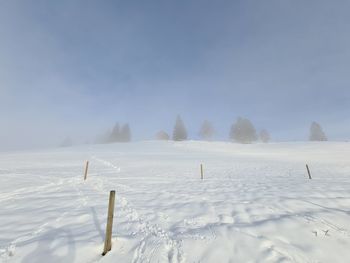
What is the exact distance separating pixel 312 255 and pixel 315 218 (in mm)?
1771

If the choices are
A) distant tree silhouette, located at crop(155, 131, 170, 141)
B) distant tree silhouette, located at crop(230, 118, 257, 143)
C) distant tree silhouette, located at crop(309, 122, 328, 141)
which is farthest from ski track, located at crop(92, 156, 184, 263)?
distant tree silhouette, located at crop(155, 131, 170, 141)

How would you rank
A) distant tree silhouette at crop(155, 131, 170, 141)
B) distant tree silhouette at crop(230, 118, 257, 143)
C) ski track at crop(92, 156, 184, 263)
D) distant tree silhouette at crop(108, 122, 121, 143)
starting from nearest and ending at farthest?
1. ski track at crop(92, 156, 184, 263)
2. distant tree silhouette at crop(230, 118, 257, 143)
3. distant tree silhouette at crop(108, 122, 121, 143)
4. distant tree silhouette at crop(155, 131, 170, 141)

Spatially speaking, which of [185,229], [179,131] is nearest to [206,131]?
[179,131]

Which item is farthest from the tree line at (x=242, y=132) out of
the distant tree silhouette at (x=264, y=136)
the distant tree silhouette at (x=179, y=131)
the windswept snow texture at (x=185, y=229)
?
the windswept snow texture at (x=185, y=229)

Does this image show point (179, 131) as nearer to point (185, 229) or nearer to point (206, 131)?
point (206, 131)

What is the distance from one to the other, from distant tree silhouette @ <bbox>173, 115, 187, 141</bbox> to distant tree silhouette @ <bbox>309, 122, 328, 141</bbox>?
45.4 metres

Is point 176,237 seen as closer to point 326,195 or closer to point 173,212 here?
point 173,212

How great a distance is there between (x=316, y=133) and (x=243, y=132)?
25.4 m

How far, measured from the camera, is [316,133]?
6322 centimetres

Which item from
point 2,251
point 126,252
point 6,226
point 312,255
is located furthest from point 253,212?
point 6,226

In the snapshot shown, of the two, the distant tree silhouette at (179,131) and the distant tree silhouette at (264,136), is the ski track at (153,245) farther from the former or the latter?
the distant tree silhouette at (264,136)

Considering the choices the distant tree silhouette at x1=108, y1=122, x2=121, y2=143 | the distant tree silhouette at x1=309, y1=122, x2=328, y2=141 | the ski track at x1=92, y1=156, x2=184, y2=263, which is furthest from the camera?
the distant tree silhouette at x1=108, y1=122, x2=121, y2=143

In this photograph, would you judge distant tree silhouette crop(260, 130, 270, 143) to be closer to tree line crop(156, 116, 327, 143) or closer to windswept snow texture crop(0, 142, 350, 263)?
tree line crop(156, 116, 327, 143)

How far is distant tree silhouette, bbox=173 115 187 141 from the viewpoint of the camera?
215 feet
